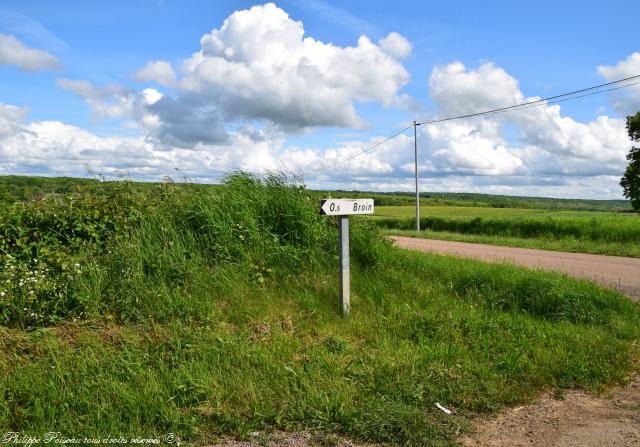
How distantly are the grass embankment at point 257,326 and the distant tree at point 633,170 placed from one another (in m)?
36.8

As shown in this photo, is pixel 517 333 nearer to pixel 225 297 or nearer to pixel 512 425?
pixel 512 425

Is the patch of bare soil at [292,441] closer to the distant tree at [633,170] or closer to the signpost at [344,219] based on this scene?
the signpost at [344,219]

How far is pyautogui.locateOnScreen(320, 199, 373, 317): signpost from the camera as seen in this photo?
21.2 ft

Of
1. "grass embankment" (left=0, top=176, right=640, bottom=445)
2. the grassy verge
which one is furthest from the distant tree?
"grass embankment" (left=0, top=176, right=640, bottom=445)

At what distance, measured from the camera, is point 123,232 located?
6953 mm

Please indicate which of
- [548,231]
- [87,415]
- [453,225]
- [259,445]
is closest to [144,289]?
[87,415]

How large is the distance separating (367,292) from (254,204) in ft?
7.76

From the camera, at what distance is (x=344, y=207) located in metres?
6.59

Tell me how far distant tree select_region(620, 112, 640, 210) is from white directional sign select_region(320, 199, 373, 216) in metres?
39.0

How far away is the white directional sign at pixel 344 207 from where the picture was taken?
21.2 ft

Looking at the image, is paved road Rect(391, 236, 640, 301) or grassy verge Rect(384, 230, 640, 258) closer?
paved road Rect(391, 236, 640, 301)

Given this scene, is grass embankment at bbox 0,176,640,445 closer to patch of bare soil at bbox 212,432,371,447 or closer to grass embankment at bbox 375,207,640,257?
patch of bare soil at bbox 212,432,371,447

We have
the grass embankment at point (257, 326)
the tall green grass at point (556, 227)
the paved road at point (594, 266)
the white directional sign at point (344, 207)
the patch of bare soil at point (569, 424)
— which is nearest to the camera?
the patch of bare soil at point (569, 424)

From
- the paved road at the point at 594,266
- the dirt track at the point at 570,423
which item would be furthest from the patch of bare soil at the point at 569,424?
the paved road at the point at 594,266
